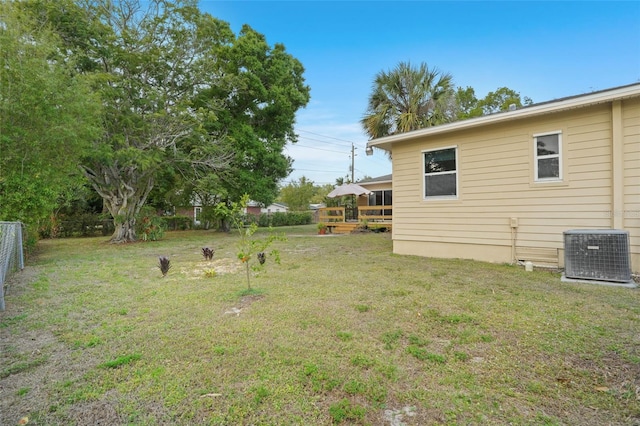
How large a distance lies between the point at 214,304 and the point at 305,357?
1.86 meters

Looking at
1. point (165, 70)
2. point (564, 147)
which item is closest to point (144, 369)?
point (564, 147)

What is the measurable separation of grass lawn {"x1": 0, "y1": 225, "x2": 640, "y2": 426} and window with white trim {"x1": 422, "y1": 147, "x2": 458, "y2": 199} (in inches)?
109

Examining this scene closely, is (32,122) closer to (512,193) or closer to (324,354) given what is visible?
(324,354)

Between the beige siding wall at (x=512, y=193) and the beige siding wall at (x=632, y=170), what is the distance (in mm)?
12

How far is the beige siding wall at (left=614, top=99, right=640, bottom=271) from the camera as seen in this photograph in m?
4.79

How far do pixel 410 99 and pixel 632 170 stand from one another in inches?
326

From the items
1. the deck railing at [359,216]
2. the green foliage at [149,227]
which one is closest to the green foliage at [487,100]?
the deck railing at [359,216]

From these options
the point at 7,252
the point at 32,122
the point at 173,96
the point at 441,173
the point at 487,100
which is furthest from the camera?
the point at 487,100

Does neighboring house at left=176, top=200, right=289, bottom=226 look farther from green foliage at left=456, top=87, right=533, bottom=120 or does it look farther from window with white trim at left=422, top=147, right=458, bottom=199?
green foliage at left=456, top=87, right=533, bottom=120

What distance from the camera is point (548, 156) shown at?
5629 millimetres

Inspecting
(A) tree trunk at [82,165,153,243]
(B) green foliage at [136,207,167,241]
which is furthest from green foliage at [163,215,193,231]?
(A) tree trunk at [82,165,153,243]

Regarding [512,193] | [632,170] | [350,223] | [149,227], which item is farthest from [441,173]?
[149,227]

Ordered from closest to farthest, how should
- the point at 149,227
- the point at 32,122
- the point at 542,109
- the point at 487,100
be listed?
the point at 542,109 → the point at 32,122 → the point at 149,227 → the point at 487,100

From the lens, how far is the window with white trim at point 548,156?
18.1ft
